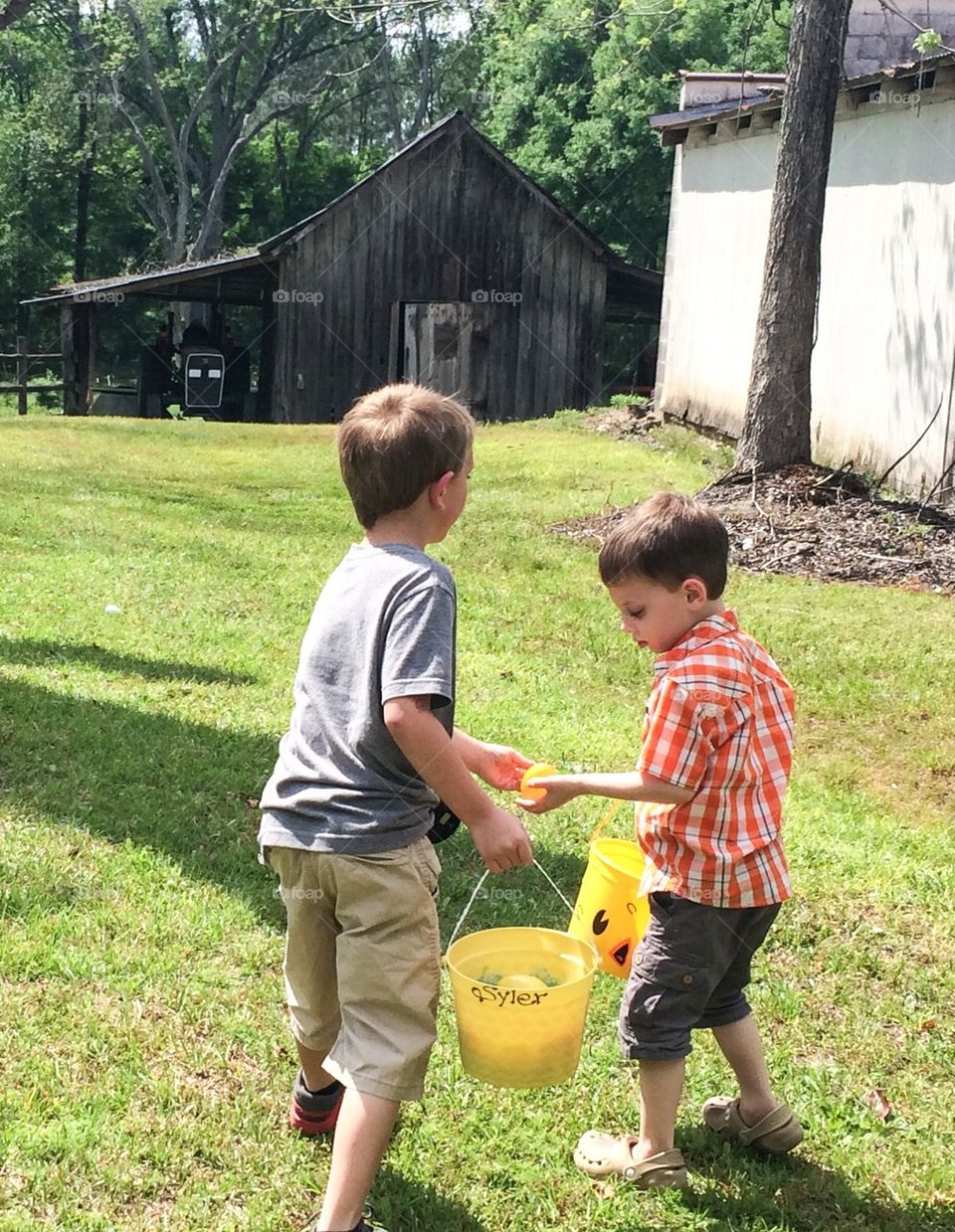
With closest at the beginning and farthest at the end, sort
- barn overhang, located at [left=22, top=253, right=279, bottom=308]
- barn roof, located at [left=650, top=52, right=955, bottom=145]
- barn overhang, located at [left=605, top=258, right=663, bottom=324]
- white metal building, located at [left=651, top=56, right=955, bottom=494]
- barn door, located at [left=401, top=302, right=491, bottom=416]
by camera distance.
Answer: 1. barn roof, located at [left=650, top=52, right=955, bottom=145]
2. white metal building, located at [left=651, top=56, right=955, bottom=494]
3. barn overhang, located at [left=22, top=253, right=279, bottom=308]
4. barn door, located at [left=401, top=302, right=491, bottom=416]
5. barn overhang, located at [left=605, top=258, right=663, bottom=324]

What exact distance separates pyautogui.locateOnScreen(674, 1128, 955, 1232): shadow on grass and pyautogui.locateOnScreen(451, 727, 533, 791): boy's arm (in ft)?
3.29

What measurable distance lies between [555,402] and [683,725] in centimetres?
2289

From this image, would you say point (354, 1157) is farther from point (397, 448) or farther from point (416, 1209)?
point (397, 448)

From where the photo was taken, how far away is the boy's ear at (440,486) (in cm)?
277

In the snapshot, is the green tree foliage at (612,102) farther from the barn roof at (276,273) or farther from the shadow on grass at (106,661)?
the shadow on grass at (106,661)

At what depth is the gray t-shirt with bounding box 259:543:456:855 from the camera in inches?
103

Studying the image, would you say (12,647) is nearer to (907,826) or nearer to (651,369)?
(907,826)

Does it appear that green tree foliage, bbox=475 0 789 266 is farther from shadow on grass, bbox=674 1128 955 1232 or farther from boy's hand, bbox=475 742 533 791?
shadow on grass, bbox=674 1128 955 1232

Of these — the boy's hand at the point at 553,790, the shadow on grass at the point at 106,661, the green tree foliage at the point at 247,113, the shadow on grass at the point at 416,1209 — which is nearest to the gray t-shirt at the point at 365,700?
the boy's hand at the point at 553,790

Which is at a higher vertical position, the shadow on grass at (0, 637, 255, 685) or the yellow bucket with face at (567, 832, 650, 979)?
the yellow bucket with face at (567, 832, 650, 979)

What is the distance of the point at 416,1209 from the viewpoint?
117 inches

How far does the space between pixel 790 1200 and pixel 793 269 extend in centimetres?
961

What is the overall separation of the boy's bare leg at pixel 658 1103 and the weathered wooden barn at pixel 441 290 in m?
21.8

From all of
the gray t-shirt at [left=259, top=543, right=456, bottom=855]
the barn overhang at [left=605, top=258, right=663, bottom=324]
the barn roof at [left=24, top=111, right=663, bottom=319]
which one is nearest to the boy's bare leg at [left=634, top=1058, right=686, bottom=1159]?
the gray t-shirt at [left=259, top=543, right=456, bottom=855]
